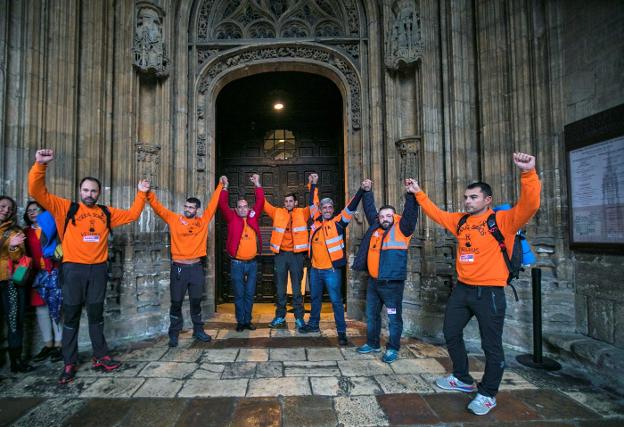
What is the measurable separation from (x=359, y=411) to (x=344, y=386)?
1.47 ft

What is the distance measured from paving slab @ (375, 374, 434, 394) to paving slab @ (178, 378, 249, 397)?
131cm

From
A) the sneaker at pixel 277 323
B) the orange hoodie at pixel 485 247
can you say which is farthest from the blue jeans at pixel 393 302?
the sneaker at pixel 277 323

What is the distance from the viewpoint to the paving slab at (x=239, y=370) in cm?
352

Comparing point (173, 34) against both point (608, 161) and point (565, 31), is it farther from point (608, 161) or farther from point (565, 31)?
point (608, 161)

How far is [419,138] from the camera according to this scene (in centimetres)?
533

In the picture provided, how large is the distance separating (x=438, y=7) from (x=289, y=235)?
13.8 ft

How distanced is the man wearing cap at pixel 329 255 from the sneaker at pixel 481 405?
6.24 ft

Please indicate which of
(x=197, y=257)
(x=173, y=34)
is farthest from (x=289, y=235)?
(x=173, y=34)

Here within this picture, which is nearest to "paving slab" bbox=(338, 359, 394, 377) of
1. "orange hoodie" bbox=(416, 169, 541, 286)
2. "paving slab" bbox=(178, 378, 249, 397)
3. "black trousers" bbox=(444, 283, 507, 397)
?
"black trousers" bbox=(444, 283, 507, 397)

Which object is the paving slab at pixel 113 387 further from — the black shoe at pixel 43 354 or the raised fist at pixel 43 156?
the raised fist at pixel 43 156

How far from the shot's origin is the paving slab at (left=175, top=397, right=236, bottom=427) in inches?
104

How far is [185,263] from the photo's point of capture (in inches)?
179

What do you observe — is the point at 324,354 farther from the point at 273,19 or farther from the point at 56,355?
the point at 273,19

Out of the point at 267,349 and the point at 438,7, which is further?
the point at 438,7
